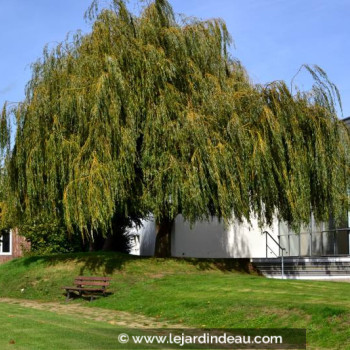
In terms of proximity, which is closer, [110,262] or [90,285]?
[90,285]

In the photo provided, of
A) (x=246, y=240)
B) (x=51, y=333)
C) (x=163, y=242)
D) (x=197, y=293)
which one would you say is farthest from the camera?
(x=246, y=240)

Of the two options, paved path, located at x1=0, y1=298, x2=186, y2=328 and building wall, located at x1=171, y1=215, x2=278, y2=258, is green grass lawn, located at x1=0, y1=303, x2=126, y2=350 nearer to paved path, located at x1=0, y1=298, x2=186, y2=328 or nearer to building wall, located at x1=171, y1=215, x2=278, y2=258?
paved path, located at x1=0, y1=298, x2=186, y2=328

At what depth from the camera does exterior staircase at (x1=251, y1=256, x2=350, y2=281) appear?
2250cm

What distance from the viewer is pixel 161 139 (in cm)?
2016

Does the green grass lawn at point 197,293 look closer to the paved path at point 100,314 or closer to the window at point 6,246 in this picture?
the paved path at point 100,314

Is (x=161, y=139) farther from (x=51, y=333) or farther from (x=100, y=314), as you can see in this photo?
(x=51, y=333)

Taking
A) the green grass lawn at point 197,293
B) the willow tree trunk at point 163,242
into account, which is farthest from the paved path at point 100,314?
the willow tree trunk at point 163,242

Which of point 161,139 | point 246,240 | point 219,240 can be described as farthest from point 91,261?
point 219,240

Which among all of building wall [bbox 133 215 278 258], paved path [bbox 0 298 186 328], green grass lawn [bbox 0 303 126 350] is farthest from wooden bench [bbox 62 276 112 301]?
building wall [bbox 133 215 278 258]

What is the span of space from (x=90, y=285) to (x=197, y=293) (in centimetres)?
411

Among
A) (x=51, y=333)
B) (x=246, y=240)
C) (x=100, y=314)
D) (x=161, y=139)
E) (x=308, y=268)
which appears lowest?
(x=100, y=314)

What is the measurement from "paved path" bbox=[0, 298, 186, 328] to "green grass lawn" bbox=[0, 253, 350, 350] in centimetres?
39

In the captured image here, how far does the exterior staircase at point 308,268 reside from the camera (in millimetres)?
22500

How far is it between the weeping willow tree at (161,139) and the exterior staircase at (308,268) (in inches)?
82.7
